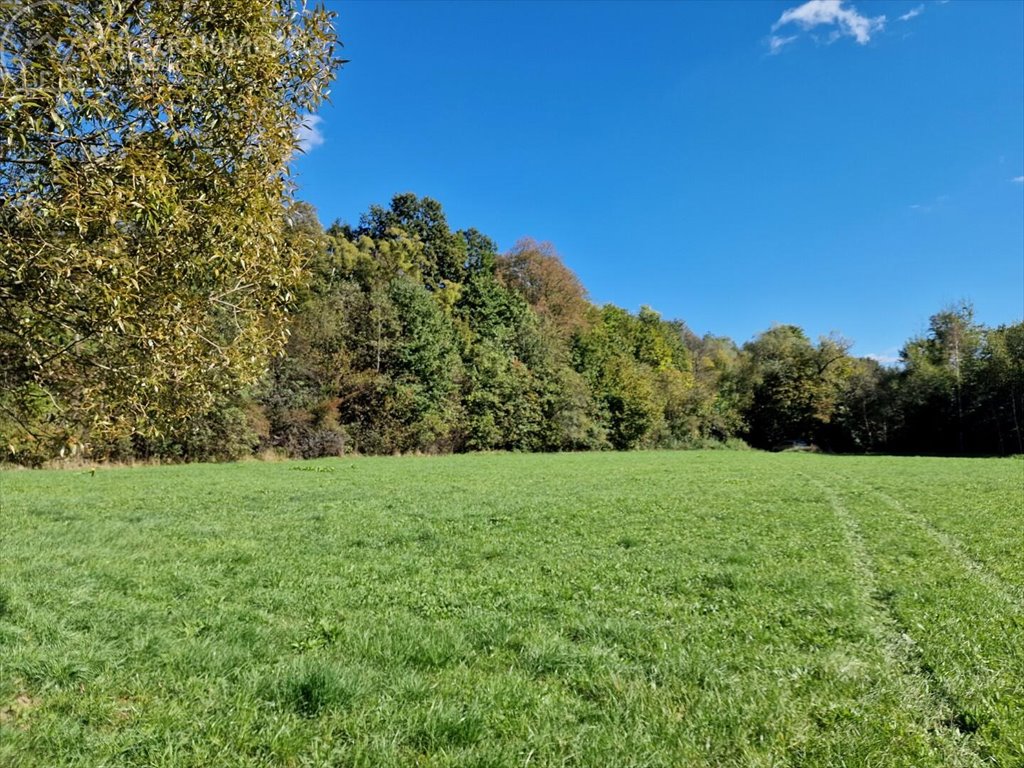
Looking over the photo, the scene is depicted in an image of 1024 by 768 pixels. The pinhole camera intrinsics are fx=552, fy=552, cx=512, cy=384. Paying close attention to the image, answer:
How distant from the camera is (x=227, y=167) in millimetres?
4168

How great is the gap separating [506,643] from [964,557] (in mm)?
8514

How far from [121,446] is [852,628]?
34.4m

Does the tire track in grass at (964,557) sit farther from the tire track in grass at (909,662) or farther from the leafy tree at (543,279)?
the leafy tree at (543,279)

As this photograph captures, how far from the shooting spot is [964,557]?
30.1ft

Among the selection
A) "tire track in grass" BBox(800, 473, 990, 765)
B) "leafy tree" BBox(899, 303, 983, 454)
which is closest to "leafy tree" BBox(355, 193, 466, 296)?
"leafy tree" BBox(899, 303, 983, 454)

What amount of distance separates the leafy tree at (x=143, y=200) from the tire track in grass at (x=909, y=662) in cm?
606

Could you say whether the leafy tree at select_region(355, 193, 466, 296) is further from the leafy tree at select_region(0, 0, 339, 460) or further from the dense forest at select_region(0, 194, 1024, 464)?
the leafy tree at select_region(0, 0, 339, 460)

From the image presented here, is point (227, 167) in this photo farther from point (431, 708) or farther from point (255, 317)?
point (431, 708)

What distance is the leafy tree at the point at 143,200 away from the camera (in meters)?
3.25

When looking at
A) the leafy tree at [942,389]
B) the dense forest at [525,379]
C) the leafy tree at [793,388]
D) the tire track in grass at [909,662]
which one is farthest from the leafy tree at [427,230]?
A: the tire track in grass at [909,662]

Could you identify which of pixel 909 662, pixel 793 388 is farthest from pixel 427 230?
pixel 909 662

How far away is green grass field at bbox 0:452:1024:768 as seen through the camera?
3619mm

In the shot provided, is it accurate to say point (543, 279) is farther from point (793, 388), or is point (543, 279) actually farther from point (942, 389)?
point (942, 389)

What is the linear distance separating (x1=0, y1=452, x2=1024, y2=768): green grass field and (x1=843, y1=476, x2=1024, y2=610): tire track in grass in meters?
0.07
